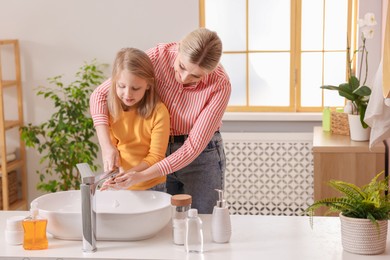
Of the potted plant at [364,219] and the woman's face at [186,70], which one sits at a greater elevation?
the woman's face at [186,70]

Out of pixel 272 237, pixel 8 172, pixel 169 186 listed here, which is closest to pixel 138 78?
pixel 169 186

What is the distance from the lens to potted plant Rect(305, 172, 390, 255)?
6.63ft

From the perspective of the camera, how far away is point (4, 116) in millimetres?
4484

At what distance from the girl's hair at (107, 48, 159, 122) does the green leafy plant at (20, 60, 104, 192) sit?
1716 mm

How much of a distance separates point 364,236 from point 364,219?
5 cm

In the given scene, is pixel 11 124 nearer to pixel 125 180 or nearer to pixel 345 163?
pixel 345 163

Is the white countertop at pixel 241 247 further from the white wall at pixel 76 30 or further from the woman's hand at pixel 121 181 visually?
the white wall at pixel 76 30

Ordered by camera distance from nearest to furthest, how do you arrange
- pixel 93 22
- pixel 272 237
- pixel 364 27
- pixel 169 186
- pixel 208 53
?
1. pixel 272 237
2. pixel 208 53
3. pixel 169 186
4. pixel 364 27
5. pixel 93 22

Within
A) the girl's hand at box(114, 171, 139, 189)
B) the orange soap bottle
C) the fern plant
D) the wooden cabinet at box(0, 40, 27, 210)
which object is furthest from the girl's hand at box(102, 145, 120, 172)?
the wooden cabinet at box(0, 40, 27, 210)

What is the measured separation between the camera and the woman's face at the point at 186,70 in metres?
2.36

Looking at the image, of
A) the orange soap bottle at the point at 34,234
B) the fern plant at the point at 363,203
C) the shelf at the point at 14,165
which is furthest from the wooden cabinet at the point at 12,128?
the fern plant at the point at 363,203

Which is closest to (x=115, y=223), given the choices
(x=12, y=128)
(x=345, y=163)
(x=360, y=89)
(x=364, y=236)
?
(x=364, y=236)

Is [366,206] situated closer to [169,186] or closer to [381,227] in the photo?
[381,227]

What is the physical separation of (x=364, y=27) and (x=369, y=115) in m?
1.28
